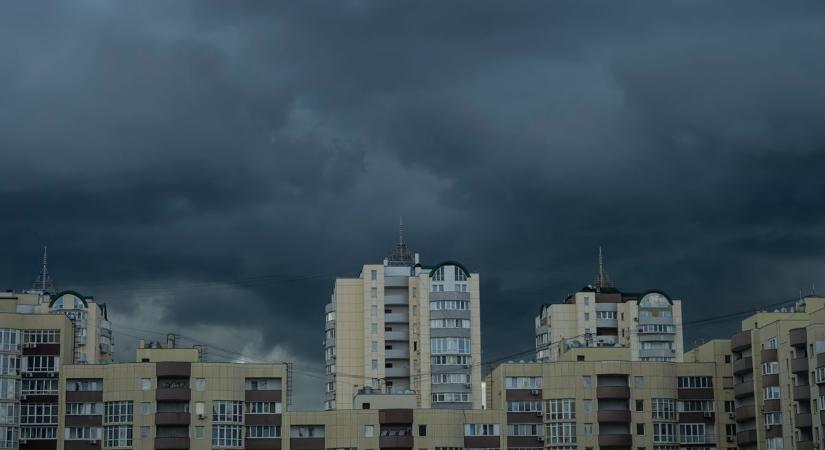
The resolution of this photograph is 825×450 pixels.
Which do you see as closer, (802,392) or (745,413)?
(802,392)

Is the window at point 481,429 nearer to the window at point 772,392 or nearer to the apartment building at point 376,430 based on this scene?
the apartment building at point 376,430

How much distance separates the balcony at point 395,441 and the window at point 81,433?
35.8 m

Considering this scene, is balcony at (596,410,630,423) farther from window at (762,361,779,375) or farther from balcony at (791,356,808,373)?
balcony at (791,356,808,373)

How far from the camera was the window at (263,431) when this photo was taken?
176000mm

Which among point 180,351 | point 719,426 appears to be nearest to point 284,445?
point 180,351

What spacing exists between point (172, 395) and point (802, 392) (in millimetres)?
77620

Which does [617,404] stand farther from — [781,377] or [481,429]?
[781,377]

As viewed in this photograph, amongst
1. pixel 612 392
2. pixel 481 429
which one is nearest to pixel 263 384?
pixel 481 429

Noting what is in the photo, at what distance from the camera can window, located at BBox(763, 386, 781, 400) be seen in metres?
170

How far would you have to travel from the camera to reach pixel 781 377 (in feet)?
A: 555

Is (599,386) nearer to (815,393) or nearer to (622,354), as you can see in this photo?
(622,354)

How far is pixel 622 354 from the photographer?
189125 mm

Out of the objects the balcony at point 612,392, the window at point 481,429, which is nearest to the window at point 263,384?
the window at point 481,429

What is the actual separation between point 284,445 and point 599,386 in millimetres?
42530
